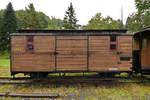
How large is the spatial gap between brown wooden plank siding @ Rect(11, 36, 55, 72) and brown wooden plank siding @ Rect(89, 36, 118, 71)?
209cm

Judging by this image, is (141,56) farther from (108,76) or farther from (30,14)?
(30,14)

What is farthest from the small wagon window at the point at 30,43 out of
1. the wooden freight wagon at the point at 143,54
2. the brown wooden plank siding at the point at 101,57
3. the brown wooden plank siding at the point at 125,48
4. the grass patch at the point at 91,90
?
the wooden freight wagon at the point at 143,54

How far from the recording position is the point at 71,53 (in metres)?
5.79

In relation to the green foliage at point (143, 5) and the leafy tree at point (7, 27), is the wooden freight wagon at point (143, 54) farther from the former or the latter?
the leafy tree at point (7, 27)

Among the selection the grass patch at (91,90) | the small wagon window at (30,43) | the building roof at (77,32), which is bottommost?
the grass patch at (91,90)

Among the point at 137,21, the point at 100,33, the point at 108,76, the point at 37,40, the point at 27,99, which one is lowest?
the point at 27,99

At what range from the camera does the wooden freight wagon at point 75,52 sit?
5746 mm

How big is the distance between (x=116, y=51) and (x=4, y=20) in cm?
4185

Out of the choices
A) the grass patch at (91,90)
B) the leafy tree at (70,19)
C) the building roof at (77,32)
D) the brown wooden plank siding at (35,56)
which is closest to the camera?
the grass patch at (91,90)

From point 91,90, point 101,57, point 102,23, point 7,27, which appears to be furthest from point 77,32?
point 7,27

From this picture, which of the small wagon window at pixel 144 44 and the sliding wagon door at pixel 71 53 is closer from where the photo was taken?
the sliding wagon door at pixel 71 53

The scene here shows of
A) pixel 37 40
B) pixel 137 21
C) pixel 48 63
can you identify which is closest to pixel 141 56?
pixel 48 63

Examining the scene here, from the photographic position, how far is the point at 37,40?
5.77 meters

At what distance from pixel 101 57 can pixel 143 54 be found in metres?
3.67
